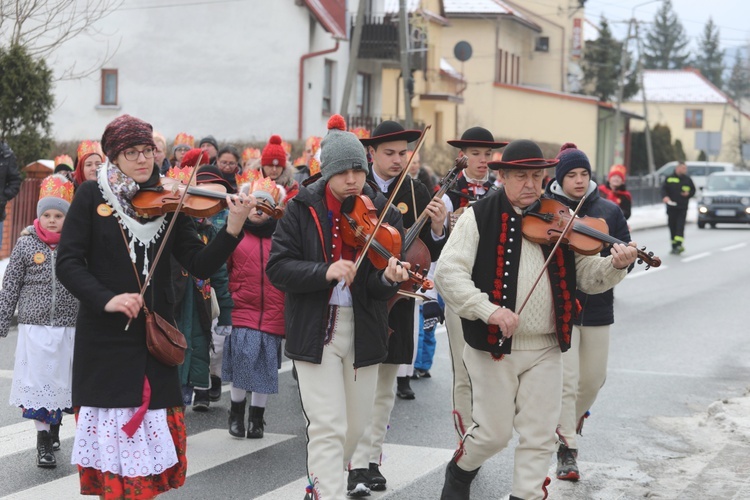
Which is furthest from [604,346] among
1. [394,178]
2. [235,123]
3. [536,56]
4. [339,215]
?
[536,56]

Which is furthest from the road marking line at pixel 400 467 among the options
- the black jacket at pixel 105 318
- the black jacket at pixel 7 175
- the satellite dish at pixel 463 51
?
the satellite dish at pixel 463 51

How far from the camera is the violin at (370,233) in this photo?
18.1ft

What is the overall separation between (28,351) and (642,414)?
467 cm

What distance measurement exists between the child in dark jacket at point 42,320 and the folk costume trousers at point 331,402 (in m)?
2.23

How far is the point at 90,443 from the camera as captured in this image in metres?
5.13

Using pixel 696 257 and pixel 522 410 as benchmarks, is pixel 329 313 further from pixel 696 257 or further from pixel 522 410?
pixel 696 257

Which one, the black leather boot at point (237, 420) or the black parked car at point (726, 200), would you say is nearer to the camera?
the black leather boot at point (237, 420)

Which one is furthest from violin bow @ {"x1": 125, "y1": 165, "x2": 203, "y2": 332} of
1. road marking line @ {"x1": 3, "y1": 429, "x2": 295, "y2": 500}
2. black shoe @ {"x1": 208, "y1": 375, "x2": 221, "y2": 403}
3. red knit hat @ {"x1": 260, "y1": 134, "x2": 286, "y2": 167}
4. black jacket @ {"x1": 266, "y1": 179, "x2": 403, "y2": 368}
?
black shoe @ {"x1": 208, "y1": 375, "x2": 221, "y2": 403}

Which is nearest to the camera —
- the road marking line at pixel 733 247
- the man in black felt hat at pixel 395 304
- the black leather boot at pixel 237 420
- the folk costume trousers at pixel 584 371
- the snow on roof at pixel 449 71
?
the man in black felt hat at pixel 395 304

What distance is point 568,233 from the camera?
5.68m

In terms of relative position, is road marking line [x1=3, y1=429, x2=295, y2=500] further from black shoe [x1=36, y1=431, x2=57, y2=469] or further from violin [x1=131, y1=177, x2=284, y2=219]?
violin [x1=131, y1=177, x2=284, y2=219]

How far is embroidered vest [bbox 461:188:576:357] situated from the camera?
222 inches

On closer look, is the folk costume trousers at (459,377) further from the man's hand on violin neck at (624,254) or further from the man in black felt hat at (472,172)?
the man's hand on violin neck at (624,254)

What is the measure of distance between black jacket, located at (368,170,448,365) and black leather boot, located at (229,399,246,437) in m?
1.65
